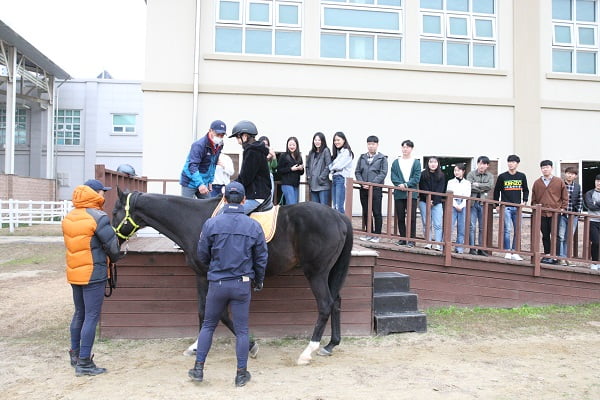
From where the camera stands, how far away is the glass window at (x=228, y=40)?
9641 mm

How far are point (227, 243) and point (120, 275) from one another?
7.32ft

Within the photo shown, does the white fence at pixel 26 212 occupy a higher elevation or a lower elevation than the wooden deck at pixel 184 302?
higher

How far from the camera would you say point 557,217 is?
23.0 feet

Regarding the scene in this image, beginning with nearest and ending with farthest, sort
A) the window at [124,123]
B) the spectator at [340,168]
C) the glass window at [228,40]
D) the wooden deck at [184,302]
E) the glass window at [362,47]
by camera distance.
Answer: the wooden deck at [184,302], the spectator at [340,168], the glass window at [228,40], the glass window at [362,47], the window at [124,123]

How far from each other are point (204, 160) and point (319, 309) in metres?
2.21

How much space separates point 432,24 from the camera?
10312mm

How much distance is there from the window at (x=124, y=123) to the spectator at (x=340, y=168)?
2240 centimetres

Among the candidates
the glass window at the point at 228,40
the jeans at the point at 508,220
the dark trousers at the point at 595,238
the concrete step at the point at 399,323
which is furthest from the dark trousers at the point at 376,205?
the glass window at the point at 228,40

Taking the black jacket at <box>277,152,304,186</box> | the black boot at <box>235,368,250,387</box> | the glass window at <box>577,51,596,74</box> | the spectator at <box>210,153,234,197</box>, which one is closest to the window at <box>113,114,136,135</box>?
the black jacket at <box>277,152,304,186</box>

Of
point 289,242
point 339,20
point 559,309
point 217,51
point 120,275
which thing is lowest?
point 559,309

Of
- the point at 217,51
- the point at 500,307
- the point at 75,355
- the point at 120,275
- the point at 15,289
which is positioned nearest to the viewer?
the point at 75,355

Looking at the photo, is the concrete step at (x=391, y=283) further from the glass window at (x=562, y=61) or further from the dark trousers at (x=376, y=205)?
the glass window at (x=562, y=61)

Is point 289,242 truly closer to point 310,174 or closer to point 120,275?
point 120,275

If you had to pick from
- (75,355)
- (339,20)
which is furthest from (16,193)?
(75,355)
